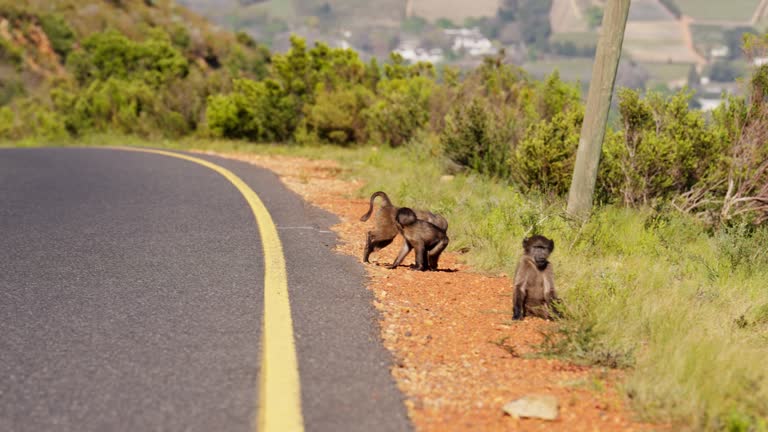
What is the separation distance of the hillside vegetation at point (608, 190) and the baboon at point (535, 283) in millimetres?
195

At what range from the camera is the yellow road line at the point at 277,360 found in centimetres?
279

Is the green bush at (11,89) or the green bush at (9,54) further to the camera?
the green bush at (9,54)

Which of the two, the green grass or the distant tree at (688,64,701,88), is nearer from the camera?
the green grass

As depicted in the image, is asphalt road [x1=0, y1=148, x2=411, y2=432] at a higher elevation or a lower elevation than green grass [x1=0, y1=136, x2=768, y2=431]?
lower

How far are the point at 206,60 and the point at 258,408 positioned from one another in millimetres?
71035

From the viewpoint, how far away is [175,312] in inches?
167

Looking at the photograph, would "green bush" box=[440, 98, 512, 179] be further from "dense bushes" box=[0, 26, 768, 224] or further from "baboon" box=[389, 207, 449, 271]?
"baboon" box=[389, 207, 449, 271]

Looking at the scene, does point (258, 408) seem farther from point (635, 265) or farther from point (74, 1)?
point (74, 1)

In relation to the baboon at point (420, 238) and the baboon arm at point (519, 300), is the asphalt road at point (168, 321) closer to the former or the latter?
the baboon at point (420, 238)

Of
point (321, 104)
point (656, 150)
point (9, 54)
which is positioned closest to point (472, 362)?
point (656, 150)

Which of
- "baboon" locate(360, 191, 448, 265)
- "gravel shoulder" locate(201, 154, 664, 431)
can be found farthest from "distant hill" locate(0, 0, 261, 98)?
"gravel shoulder" locate(201, 154, 664, 431)

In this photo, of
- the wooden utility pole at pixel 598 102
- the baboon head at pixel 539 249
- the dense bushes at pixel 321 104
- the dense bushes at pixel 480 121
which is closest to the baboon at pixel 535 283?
the baboon head at pixel 539 249

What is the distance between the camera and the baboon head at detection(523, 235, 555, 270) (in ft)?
15.0

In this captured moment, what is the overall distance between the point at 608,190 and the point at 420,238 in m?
4.65
